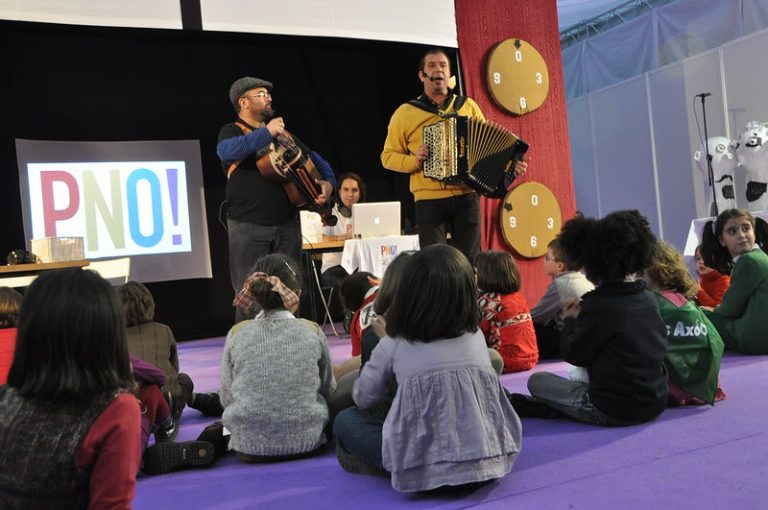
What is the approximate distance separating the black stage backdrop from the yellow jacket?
1826 mm

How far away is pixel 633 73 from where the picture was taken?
432 inches

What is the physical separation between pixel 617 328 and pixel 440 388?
0.79 m

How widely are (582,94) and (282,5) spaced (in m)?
8.16

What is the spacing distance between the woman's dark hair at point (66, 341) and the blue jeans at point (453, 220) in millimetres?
2955

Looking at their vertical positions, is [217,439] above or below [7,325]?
below

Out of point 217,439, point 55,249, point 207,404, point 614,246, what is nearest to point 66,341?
point 217,439

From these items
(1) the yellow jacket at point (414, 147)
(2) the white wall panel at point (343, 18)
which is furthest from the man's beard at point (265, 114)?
(2) the white wall panel at point (343, 18)

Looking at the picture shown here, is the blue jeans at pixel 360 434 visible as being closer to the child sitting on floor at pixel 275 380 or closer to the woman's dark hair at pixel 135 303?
the child sitting on floor at pixel 275 380

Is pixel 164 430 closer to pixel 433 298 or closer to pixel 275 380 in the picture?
pixel 275 380

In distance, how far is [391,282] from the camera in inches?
79.3

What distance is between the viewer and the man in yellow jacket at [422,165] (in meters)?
4.10

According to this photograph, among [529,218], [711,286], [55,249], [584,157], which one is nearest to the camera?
[711,286]

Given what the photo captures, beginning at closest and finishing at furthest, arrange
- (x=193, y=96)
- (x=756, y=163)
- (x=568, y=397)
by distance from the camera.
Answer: (x=568, y=397)
(x=193, y=96)
(x=756, y=163)

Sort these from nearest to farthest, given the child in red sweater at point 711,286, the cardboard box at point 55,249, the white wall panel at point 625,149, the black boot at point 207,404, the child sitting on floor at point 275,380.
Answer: the child sitting on floor at point 275,380, the black boot at point 207,404, the child in red sweater at point 711,286, the cardboard box at point 55,249, the white wall panel at point 625,149
